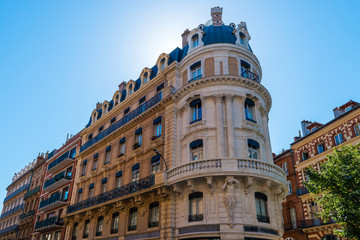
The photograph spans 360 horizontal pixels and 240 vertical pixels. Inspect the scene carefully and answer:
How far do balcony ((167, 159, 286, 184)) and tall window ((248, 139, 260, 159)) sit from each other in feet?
6.20

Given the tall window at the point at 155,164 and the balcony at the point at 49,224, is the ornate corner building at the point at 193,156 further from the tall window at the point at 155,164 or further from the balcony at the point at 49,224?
the balcony at the point at 49,224

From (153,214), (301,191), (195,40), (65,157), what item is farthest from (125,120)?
(301,191)

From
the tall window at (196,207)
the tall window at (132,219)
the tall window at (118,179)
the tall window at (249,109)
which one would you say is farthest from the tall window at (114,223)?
the tall window at (249,109)

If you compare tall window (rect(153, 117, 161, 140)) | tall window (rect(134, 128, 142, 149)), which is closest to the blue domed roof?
tall window (rect(153, 117, 161, 140))

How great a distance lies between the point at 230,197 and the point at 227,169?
1677mm

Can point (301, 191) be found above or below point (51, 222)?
above

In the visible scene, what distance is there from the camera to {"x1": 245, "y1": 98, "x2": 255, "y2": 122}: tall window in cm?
2119

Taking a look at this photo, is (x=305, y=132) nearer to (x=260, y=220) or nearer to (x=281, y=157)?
(x=281, y=157)

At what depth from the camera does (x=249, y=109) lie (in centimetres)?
2167

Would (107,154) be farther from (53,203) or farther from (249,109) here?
(249,109)

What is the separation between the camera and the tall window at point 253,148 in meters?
20.1

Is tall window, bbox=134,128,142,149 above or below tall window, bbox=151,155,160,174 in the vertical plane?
above

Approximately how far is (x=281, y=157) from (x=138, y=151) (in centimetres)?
2125

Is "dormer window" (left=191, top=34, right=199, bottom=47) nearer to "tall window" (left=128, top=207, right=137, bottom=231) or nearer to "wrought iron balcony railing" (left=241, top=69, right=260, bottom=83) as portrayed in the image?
"wrought iron balcony railing" (left=241, top=69, right=260, bottom=83)
